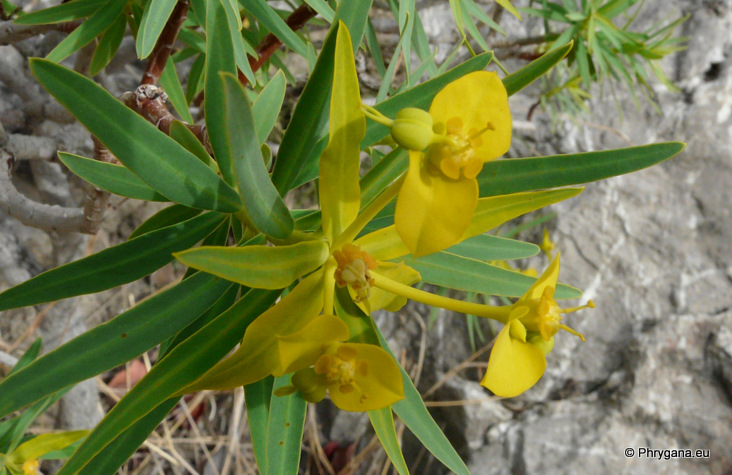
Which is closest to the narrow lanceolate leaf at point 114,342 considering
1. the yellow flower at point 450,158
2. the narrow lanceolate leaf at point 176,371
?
the narrow lanceolate leaf at point 176,371

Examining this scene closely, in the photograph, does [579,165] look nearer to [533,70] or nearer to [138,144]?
[533,70]

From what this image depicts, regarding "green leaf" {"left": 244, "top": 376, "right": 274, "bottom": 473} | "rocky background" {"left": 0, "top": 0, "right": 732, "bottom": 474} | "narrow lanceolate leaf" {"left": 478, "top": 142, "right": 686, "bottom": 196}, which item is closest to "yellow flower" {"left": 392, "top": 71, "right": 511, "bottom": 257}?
"narrow lanceolate leaf" {"left": 478, "top": 142, "right": 686, "bottom": 196}

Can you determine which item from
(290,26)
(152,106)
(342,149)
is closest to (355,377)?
(342,149)

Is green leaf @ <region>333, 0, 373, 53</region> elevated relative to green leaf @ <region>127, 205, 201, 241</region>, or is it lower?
elevated

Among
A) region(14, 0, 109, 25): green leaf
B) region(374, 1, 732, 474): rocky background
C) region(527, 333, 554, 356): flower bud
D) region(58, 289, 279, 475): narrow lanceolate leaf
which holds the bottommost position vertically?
region(374, 1, 732, 474): rocky background

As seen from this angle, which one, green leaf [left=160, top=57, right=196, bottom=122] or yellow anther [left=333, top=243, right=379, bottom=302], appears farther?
green leaf [left=160, top=57, right=196, bottom=122]

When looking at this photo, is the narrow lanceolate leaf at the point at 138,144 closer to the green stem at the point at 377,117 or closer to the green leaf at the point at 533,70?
the green stem at the point at 377,117

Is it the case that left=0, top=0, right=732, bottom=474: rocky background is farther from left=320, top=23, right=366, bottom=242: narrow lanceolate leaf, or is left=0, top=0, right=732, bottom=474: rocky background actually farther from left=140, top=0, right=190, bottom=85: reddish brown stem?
left=320, top=23, right=366, bottom=242: narrow lanceolate leaf
